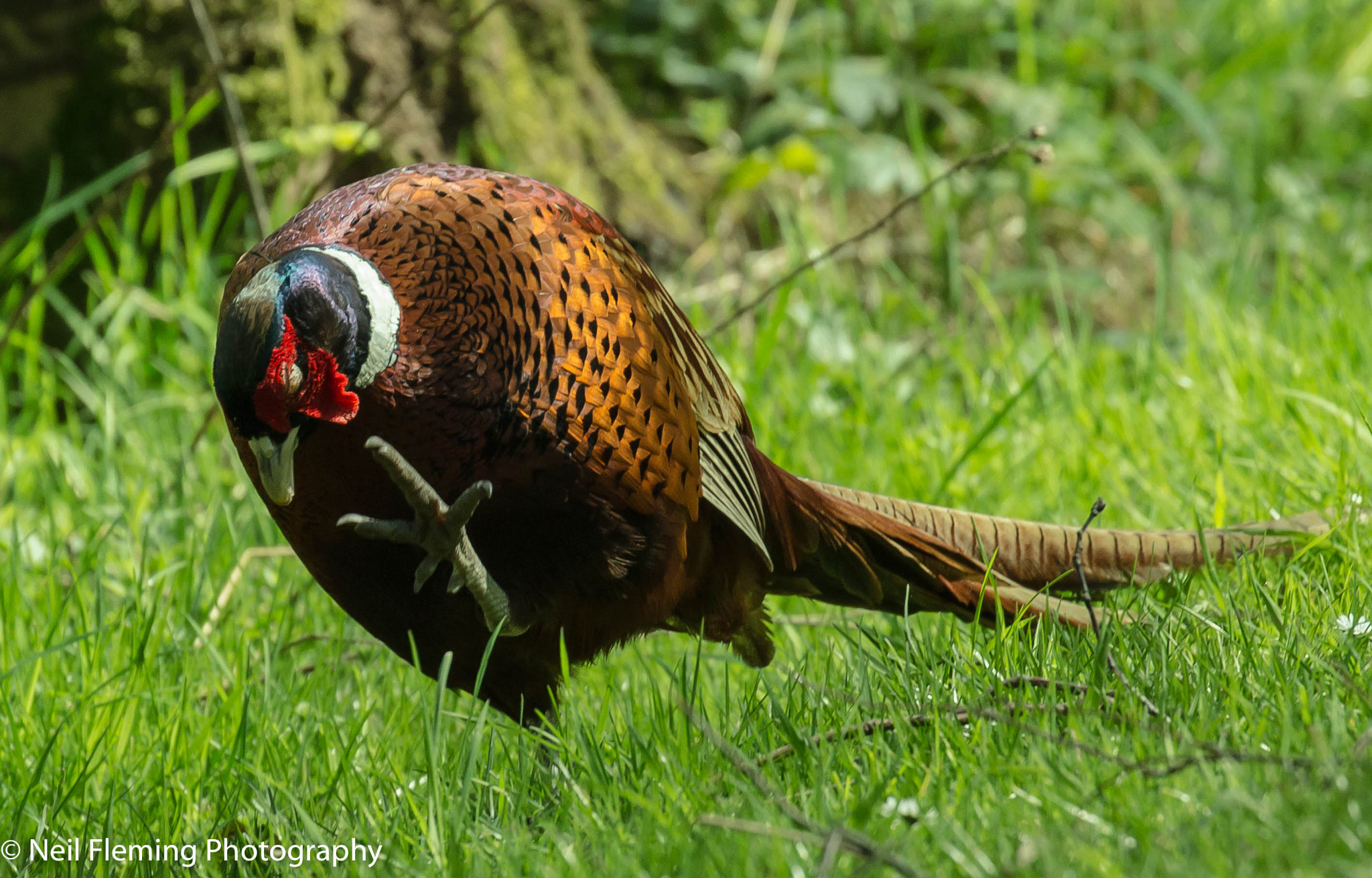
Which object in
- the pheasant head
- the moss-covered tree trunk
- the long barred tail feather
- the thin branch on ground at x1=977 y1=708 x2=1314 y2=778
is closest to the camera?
the thin branch on ground at x1=977 y1=708 x2=1314 y2=778

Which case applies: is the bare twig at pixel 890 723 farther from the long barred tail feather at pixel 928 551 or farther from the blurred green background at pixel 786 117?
the blurred green background at pixel 786 117

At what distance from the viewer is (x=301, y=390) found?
6.80 feet

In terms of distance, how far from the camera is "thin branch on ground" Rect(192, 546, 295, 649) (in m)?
2.95

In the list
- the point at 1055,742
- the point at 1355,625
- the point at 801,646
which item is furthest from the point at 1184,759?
the point at 801,646

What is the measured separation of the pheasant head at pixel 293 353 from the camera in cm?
202

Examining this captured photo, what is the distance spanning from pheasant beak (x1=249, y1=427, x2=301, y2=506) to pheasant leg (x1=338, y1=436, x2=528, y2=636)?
11 centimetres

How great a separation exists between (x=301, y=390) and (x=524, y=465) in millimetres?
390

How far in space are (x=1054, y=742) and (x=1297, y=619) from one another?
2.22 ft

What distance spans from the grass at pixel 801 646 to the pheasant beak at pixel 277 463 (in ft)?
1.53

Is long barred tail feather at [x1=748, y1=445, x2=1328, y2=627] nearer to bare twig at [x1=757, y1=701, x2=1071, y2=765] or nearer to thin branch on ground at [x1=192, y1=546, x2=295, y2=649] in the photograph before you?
bare twig at [x1=757, y1=701, x2=1071, y2=765]

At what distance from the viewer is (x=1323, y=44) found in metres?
6.25

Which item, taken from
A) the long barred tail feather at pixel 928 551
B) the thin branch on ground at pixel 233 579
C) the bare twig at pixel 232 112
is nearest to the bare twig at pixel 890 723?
the long barred tail feather at pixel 928 551

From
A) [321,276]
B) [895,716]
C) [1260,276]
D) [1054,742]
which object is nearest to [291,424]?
[321,276]

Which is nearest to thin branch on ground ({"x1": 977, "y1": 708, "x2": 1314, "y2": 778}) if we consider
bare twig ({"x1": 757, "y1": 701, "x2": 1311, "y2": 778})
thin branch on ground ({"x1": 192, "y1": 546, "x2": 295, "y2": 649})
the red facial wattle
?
bare twig ({"x1": 757, "y1": 701, "x2": 1311, "y2": 778})
